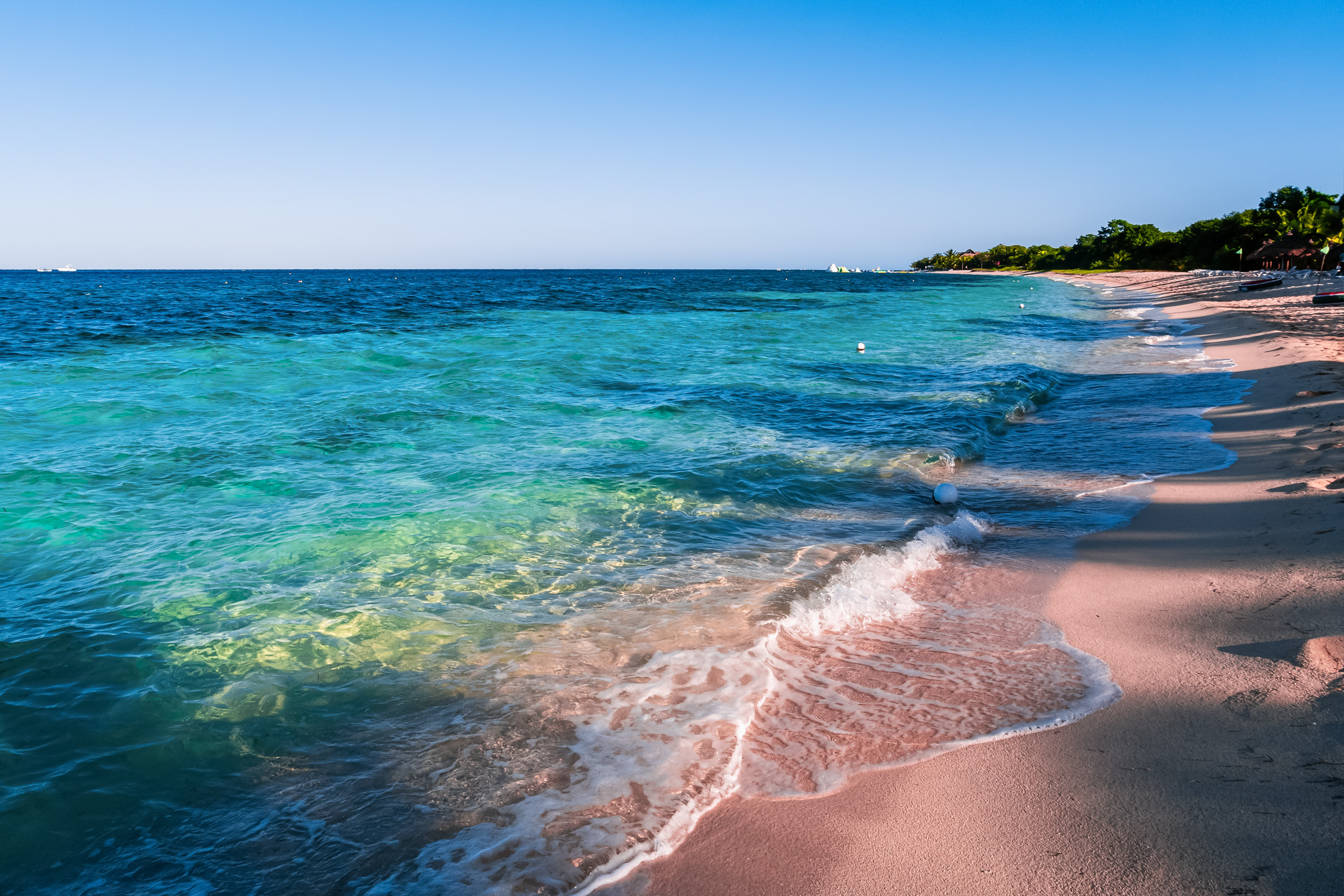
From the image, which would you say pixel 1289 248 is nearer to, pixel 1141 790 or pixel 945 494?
pixel 945 494

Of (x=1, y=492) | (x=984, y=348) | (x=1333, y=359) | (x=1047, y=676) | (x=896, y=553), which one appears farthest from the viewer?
(x=984, y=348)

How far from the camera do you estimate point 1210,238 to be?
231 ft

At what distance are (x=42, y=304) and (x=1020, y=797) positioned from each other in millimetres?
62136

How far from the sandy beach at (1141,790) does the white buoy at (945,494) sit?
276 centimetres

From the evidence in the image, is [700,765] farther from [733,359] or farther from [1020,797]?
[733,359]

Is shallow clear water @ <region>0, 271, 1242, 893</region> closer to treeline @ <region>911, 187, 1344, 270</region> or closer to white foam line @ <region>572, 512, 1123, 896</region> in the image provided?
white foam line @ <region>572, 512, 1123, 896</region>

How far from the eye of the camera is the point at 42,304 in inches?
1802

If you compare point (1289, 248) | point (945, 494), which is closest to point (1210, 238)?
point (1289, 248)

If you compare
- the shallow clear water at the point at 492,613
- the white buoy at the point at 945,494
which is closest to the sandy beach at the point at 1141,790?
the shallow clear water at the point at 492,613

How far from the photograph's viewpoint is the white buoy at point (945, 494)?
8461 mm

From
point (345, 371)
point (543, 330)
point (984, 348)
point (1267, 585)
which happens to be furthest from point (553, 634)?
point (543, 330)

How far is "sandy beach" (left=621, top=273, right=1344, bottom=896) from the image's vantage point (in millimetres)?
2844

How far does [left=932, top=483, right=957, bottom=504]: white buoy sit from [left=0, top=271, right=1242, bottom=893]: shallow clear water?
331 millimetres

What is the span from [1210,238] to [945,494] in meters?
84.0
